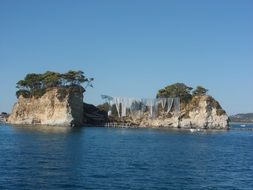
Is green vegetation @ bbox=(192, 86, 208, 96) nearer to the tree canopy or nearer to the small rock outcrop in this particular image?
the tree canopy

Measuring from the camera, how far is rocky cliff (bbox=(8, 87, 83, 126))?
152 m

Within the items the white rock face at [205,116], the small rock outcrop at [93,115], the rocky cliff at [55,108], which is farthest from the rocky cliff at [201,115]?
the rocky cliff at [55,108]

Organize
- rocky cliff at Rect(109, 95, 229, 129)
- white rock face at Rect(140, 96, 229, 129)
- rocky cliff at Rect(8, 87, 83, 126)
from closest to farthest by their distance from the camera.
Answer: rocky cliff at Rect(8, 87, 83, 126) < white rock face at Rect(140, 96, 229, 129) < rocky cliff at Rect(109, 95, 229, 129)

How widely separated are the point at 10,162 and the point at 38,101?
11028 centimetres

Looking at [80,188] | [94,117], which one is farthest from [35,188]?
[94,117]

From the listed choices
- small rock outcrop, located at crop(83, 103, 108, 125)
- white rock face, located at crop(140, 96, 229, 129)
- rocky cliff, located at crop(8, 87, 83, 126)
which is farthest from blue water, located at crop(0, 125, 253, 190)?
small rock outcrop, located at crop(83, 103, 108, 125)

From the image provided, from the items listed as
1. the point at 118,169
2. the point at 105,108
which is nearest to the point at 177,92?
Result: the point at 105,108

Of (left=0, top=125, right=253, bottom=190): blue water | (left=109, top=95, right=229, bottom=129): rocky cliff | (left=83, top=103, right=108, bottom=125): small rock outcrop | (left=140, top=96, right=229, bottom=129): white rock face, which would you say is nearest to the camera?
(left=0, top=125, right=253, bottom=190): blue water

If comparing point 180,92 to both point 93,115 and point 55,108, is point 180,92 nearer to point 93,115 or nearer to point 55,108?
point 93,115

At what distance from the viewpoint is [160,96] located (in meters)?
191

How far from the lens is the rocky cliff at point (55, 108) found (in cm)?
15238

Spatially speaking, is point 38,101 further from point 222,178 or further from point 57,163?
point 222,178

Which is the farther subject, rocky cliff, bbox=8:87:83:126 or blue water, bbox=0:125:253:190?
rocky cliff, bbox=8:87:83:126

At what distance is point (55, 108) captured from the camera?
155 meters
